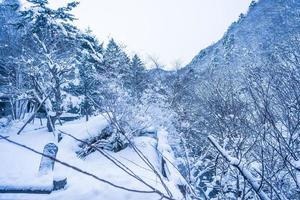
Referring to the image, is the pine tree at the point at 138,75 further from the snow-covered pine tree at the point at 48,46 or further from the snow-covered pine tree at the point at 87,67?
the snow-covered pine tree at the point at 48,46

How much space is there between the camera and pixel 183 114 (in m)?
23.8

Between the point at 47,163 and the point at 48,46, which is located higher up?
→ the point at 48,46

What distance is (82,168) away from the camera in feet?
32.8

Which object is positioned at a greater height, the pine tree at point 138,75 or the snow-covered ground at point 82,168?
the pine tree at point 138,75

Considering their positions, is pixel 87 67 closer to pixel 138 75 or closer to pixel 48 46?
pixel 48 46

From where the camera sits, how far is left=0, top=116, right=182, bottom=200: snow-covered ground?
6.80 metres

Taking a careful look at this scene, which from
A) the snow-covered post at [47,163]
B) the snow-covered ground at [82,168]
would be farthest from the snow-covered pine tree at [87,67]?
the snow-covered post at [47,163]

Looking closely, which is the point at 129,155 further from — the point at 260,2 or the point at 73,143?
the point at 260,2

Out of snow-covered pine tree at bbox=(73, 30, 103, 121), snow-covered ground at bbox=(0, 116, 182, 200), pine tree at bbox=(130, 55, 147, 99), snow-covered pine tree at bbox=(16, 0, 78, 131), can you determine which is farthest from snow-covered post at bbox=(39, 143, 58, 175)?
pine tree at bbox=(130, 55, 147, 99)

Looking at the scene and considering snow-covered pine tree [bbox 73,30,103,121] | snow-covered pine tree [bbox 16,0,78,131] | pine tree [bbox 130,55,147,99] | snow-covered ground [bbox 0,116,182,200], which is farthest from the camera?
pine tree [bbox 130,55,147,99]

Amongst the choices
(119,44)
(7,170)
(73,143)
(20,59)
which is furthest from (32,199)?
(119,44)

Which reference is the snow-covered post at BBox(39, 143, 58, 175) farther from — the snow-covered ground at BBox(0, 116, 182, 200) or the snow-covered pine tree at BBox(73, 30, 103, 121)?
the snow-covered pine tree at BBox(73, 30, 103, 121)

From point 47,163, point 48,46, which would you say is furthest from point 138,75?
point 47,163

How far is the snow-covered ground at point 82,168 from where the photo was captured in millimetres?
6801
